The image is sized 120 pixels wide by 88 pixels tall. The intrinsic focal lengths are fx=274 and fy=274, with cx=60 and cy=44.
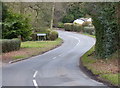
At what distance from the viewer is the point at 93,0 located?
2225cm

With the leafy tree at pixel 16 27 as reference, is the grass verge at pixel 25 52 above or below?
below

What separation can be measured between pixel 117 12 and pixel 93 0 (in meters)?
3.15

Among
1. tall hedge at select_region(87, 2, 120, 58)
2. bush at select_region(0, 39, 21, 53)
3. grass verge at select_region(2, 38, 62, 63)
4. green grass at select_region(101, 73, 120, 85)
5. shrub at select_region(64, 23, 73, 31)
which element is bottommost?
shrub at select_region(64, 23, 73, 31)

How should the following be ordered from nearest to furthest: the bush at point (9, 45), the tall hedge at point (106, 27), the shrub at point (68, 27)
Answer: the tall hedge at point (106, 27), the bush at point (9, 45), the shrub at point (68, 27)

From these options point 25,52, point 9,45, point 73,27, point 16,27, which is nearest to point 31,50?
point 25,52

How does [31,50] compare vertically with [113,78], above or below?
below

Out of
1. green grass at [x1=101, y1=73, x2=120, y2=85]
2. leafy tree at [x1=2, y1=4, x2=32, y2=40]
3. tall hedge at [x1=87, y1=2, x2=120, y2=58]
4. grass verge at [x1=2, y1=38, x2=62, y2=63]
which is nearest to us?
green grass at [x1=101, y1=73, x2=120, y2=85]

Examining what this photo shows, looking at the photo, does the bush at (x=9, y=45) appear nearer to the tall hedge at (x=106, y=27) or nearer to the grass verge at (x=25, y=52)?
the grass verge at (x=25, y=52)

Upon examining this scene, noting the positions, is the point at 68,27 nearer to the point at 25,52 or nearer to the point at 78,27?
the point at 78,27

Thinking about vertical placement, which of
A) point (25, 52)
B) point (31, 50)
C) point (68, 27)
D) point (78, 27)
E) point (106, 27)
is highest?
point (106, 27)

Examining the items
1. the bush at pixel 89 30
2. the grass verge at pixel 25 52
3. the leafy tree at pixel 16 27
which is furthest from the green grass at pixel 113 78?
the bush at pixel 89 30

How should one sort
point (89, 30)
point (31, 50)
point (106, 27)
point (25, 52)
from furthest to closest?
1. point (89, 30)
2. point (31, 50)
3. point (25, 52)
4. point (106, 27)

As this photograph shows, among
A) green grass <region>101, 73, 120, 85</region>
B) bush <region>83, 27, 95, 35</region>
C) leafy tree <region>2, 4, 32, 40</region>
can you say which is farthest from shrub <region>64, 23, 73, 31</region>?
green grass <region>101, 73, 120, 85</region>

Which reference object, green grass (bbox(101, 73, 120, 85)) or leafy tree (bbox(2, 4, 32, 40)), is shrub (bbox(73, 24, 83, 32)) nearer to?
leafy tree (bbox(2, 4, 32, 40))
